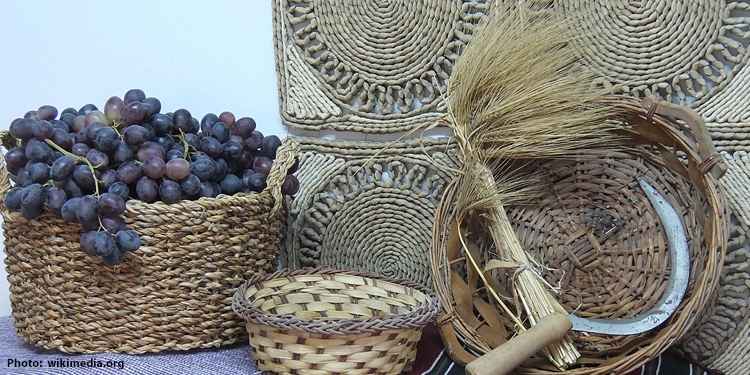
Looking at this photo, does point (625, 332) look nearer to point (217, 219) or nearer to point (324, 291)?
point (324, 291)

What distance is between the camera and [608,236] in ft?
2.77

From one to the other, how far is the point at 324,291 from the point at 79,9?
706 mm

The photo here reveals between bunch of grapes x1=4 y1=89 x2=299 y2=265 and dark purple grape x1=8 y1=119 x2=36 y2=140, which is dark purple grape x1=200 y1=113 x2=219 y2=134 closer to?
bunch of grapes x1=4 y1=89 x2=299 y2=265

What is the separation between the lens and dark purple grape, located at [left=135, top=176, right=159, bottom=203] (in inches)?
28.7

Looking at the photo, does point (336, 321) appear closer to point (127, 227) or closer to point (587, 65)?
point (127, 227)

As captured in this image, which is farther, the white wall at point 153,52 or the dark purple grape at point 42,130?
the white wall at point 153,52

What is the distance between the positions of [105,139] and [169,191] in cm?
10

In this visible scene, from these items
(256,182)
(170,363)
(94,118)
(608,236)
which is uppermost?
(94,118)

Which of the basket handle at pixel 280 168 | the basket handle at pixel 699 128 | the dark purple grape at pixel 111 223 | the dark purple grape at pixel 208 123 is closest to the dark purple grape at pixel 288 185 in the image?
the basket handle at pixel 280 168

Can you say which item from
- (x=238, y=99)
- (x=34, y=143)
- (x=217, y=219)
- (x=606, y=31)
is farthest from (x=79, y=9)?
(x=606, y=31)

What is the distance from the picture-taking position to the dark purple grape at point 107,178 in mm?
718

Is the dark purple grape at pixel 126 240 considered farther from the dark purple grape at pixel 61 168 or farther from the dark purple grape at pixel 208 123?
the dark purple grape at pixel 208 123

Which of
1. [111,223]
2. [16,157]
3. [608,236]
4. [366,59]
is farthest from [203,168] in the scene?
[608,236]

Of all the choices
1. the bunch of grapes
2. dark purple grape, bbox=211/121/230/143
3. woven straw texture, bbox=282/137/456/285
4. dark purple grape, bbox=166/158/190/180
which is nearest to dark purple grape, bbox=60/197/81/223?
the bunch of grapes
